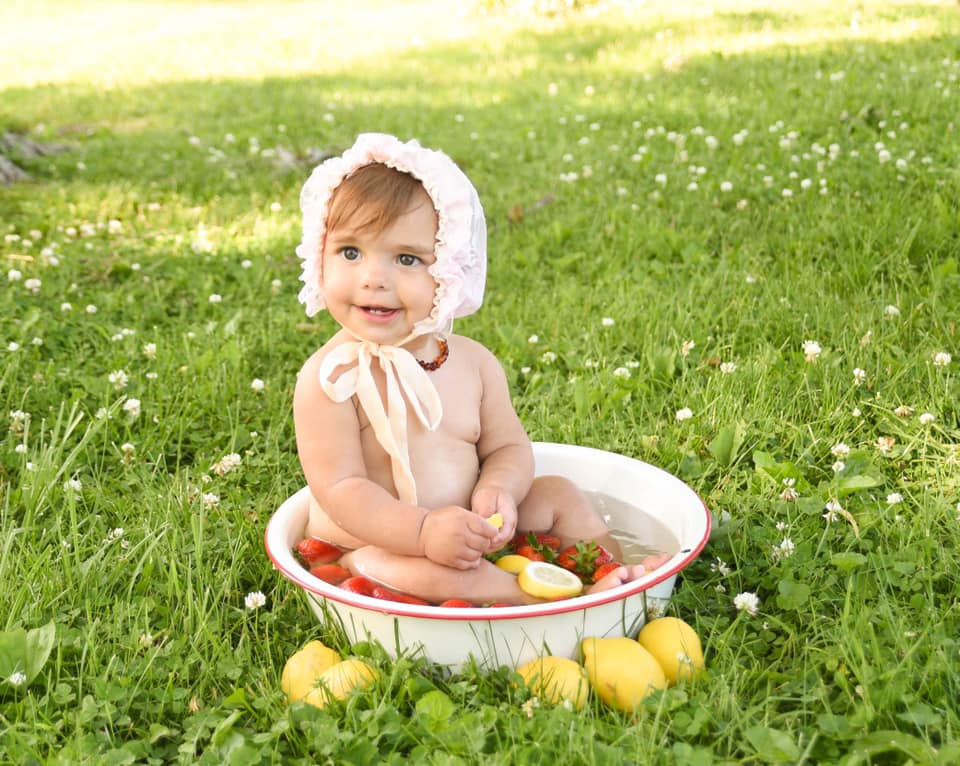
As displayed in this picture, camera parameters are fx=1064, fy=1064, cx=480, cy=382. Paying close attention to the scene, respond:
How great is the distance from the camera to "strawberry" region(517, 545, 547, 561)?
2799 mm

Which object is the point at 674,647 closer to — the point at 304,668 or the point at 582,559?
the point at 582,559

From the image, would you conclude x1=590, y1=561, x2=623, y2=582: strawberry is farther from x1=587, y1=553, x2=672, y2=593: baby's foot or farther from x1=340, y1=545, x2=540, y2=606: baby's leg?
x1=340, y1=545, x2=540, y2=606: baby's leg

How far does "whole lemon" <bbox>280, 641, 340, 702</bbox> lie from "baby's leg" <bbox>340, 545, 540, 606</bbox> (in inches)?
9.8

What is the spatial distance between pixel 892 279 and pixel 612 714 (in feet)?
8.92

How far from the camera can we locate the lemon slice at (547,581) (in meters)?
2.57

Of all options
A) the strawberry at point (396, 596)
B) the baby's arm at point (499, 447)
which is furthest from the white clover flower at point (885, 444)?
the strawberry at point (396, 596)

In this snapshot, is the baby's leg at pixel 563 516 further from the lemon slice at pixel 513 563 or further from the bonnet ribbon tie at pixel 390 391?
the bonnet ribbon tie at pixel 390 391

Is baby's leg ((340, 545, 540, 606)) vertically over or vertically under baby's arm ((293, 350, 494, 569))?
under

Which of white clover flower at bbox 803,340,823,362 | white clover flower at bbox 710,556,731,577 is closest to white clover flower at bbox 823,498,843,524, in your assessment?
white clover flower at bbox 710,556,731,577

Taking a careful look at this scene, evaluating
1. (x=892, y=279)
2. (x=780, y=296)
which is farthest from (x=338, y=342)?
(x=892, y=279)

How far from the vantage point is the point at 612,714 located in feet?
7.34

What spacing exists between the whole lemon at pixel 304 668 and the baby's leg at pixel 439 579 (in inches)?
9.8

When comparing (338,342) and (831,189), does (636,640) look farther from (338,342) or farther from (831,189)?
(831,189)

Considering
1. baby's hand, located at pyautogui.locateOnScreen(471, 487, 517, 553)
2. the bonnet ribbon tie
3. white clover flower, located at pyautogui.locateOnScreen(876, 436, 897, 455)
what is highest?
the bonnet ribbon tie
